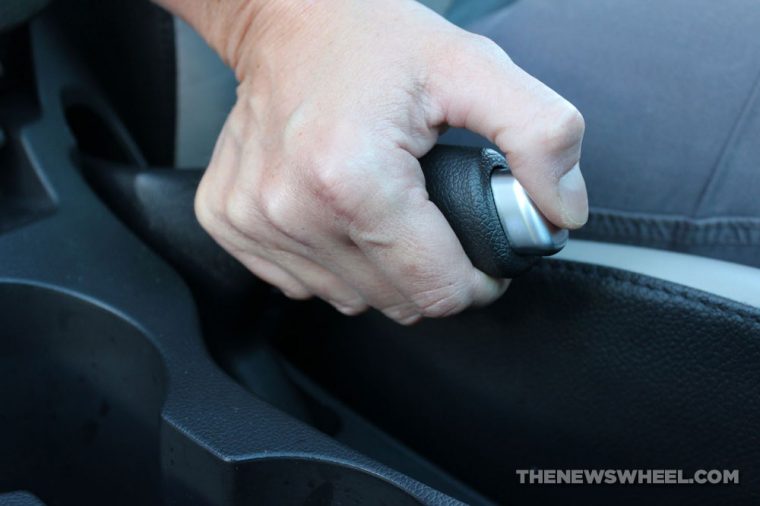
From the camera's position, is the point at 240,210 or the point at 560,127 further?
the point at 240,210

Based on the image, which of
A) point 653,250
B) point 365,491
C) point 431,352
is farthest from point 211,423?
point 653,250

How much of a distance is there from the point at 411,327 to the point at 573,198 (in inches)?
8.2

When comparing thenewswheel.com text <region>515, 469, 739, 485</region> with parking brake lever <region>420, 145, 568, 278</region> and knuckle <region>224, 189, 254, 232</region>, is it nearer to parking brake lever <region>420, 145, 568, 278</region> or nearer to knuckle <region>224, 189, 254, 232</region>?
parking brake lever <region>420, 145, 568, 278</region>

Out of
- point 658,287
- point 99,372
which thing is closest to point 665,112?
point 658,287

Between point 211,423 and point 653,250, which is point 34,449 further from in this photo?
point 653,250

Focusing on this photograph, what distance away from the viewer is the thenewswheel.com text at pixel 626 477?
55 cm

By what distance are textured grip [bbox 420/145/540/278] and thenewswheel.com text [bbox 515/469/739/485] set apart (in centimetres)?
17

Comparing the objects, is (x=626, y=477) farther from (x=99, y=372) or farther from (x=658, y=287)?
(x=99, y=372)

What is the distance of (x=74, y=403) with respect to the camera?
660 millimetres

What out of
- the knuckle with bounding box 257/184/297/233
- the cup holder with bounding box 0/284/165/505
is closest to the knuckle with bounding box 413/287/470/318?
the knuckle with bounding box 257/184/297/233

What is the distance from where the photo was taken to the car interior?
0.53 metres

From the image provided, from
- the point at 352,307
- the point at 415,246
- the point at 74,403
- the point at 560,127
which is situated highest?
the point at 560,127

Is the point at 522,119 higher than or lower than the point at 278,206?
higher

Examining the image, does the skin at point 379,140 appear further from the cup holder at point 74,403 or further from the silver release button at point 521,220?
the cup holder at point 74,403
